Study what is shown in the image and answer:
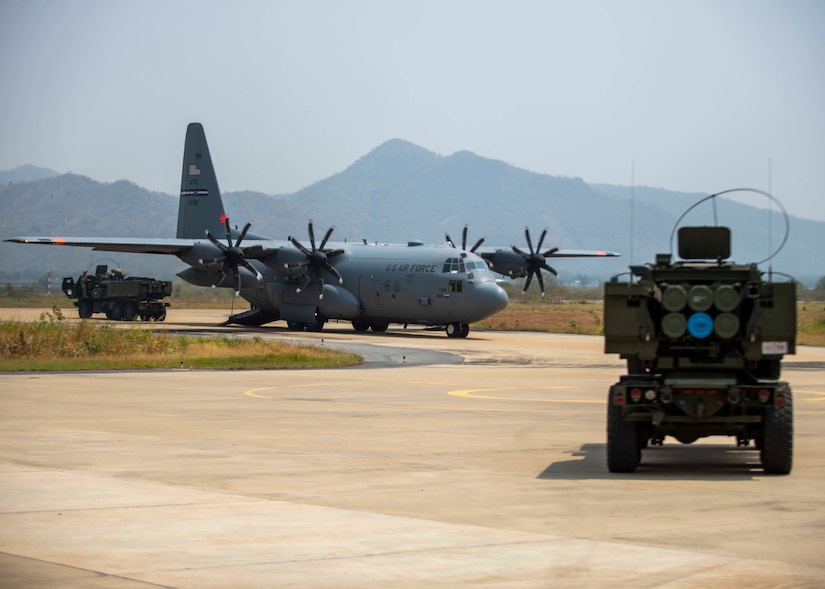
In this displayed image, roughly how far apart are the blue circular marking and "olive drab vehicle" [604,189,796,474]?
12 millimetres

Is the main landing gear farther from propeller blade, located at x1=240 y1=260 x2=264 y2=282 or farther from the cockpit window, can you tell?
propeller blade, located at x1=240 y1=260 x2=264 y2=282

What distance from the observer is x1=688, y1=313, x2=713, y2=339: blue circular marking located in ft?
45.4

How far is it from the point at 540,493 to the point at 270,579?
15.1 feet

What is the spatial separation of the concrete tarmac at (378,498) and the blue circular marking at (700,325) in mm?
1703

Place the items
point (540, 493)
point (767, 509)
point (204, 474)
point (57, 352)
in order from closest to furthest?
point (767, 509), point (540, 493), point (204, 474), point (57, 352)

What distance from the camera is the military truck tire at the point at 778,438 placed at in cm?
1352

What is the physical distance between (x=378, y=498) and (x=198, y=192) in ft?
165

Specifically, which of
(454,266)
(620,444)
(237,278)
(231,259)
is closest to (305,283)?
(237,278)

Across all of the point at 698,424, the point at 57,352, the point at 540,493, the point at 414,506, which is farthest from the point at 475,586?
the point at 57,352

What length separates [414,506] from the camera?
1138 cm

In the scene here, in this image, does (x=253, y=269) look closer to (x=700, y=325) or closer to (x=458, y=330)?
(x=458, y=330)

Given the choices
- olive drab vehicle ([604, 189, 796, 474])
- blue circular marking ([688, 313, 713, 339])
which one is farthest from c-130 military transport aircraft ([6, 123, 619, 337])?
blue circular marking ([688, 313, 713, 339])

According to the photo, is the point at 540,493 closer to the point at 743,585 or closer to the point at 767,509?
the point at 767,509

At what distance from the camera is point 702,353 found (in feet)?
46.6
